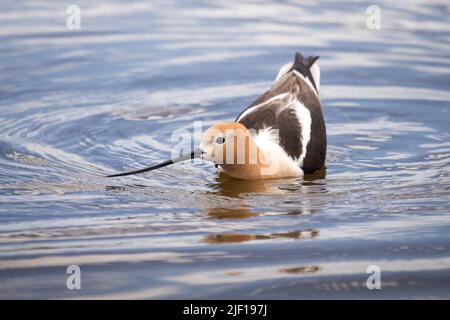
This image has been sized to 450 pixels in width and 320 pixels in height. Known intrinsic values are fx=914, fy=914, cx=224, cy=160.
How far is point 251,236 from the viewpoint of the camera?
7.00 m

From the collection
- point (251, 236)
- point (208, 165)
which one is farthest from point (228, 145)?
point (251, 236)

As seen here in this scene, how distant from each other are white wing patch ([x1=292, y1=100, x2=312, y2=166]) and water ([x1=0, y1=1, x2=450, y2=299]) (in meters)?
0.28

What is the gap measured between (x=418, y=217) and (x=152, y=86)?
16.7ft

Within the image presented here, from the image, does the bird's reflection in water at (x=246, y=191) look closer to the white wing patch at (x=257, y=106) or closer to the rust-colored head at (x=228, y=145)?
the rust-colored head at (x=228, y=145)

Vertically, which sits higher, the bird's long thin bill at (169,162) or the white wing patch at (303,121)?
the white wing patch at (303,121)

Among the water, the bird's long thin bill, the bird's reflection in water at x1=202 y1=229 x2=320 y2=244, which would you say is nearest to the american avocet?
the bird's long thin bill

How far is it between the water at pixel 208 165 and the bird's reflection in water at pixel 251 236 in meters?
0.02

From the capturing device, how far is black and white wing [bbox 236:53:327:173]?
29.5 feet

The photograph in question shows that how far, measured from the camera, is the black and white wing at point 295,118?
29.5 feet

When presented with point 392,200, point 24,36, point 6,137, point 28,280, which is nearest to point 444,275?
point 392,200

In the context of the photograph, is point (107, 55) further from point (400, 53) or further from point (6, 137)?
point (400, 53)

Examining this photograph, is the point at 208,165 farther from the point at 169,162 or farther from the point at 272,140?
the point at 169,162

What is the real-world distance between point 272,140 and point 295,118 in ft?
1.29

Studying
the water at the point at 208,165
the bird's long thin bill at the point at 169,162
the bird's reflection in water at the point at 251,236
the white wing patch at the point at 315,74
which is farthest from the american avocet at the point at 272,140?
the bird's reflection in water at the point at 251,236
